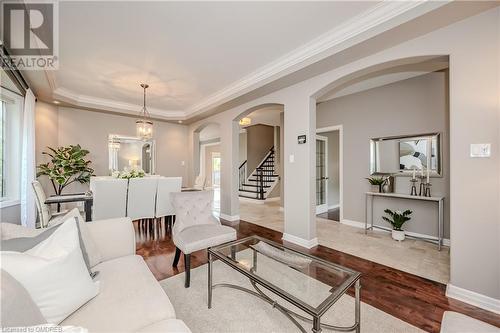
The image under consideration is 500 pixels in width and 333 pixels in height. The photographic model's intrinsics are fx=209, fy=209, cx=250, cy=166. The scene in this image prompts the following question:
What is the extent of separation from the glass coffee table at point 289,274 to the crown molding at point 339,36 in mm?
2223

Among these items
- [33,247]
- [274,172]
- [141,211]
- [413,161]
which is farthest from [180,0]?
[274,172]

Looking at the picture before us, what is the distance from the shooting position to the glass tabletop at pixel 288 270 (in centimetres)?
143

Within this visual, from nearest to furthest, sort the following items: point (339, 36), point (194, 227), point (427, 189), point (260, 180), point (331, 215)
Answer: point (339, 36), point (194, 227), point (427, 189), point (331, 215), point (260, 180)

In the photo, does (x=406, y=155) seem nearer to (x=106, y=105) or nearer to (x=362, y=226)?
(x=362, y=226)

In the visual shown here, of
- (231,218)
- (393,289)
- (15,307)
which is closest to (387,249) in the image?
(393,289)

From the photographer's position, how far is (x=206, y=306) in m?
1.81

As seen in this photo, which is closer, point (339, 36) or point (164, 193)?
point (339, 36)

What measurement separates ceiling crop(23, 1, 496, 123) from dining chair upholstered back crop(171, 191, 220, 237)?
1.91 metres

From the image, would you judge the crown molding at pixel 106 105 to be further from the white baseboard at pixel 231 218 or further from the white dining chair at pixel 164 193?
the white baseboard at pixel 231 218

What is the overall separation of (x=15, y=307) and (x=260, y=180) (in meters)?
6.72

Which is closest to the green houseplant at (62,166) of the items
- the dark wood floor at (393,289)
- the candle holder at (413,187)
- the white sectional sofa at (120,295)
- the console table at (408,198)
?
the dark wood floor at (393,289)

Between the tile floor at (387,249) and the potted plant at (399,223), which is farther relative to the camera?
the potted plant at (399,223)

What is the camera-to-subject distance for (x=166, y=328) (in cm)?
96

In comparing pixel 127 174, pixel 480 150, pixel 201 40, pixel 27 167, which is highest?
pixel 201 40
